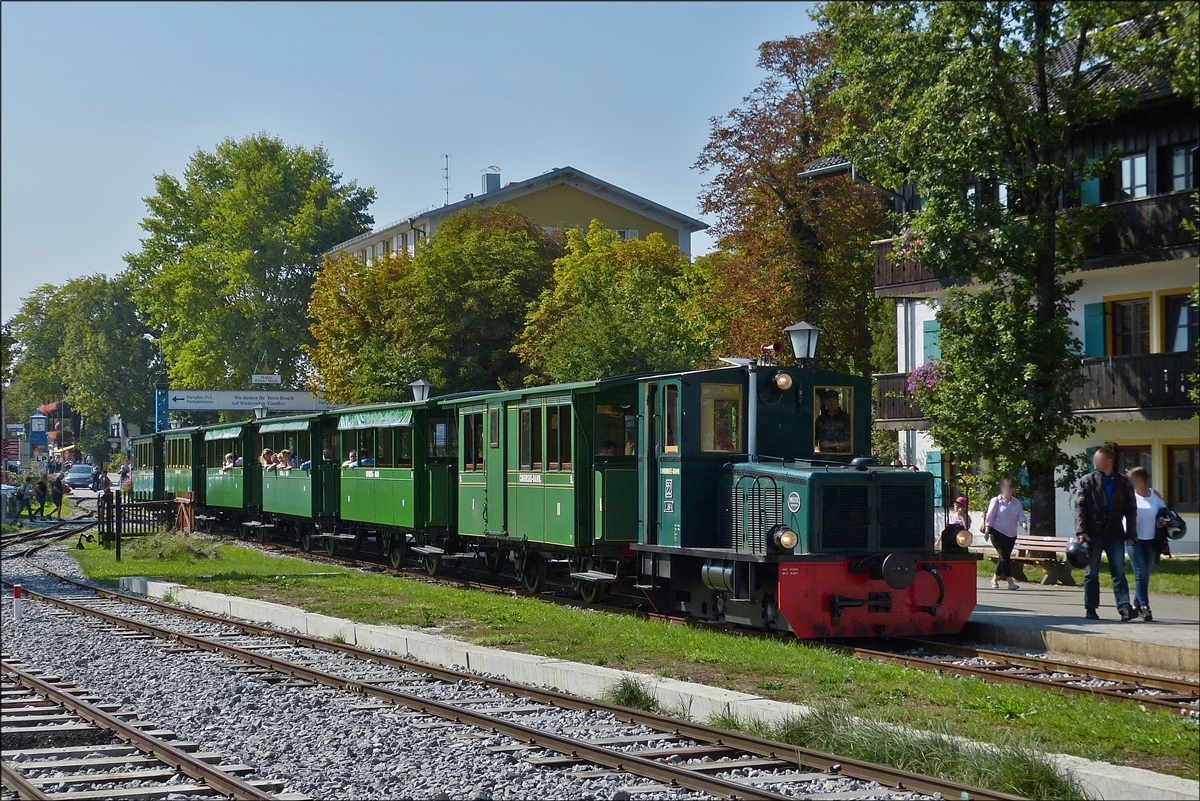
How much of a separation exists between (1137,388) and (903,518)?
35.8 ft

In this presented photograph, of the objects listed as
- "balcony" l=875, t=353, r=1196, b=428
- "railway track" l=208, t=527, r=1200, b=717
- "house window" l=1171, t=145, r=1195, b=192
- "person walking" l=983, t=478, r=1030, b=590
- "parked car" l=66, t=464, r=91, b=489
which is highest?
"house window" l=1171, t=145, r=1195, b=192

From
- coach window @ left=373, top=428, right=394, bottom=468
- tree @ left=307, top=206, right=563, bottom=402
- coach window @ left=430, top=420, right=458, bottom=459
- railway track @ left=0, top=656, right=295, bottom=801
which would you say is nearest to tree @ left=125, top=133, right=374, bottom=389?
tree @ left=307, top=206, right=563, bottom=402

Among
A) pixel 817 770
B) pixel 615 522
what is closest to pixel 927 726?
pixel 817 770

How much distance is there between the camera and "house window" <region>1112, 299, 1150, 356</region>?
23453 millimetres

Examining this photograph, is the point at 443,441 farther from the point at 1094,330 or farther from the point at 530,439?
the point at 1094,330

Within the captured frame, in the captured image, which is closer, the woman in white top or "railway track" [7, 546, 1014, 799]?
"railway track" [7, 546, 1014, 799]

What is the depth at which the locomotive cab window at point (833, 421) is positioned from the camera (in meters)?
13.3

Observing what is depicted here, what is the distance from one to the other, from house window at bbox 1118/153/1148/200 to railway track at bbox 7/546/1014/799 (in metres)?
16.9

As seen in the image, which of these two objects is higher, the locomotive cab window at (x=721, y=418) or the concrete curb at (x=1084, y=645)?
the locomotive cab window at (x=721, y=418)

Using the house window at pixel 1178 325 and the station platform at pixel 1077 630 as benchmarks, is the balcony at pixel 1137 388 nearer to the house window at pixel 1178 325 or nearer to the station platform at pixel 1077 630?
the house window at pixel 1178 325

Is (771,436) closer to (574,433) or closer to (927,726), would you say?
(574,433)

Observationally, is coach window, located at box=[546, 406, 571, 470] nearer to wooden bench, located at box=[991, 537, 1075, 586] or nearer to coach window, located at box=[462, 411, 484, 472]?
coach window, located at box=[462, 411, 484, 472]

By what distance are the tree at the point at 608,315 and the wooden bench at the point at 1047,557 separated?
44.4 feet

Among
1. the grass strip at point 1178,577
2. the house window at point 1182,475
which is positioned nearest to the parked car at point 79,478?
the house window at point 1182,475
